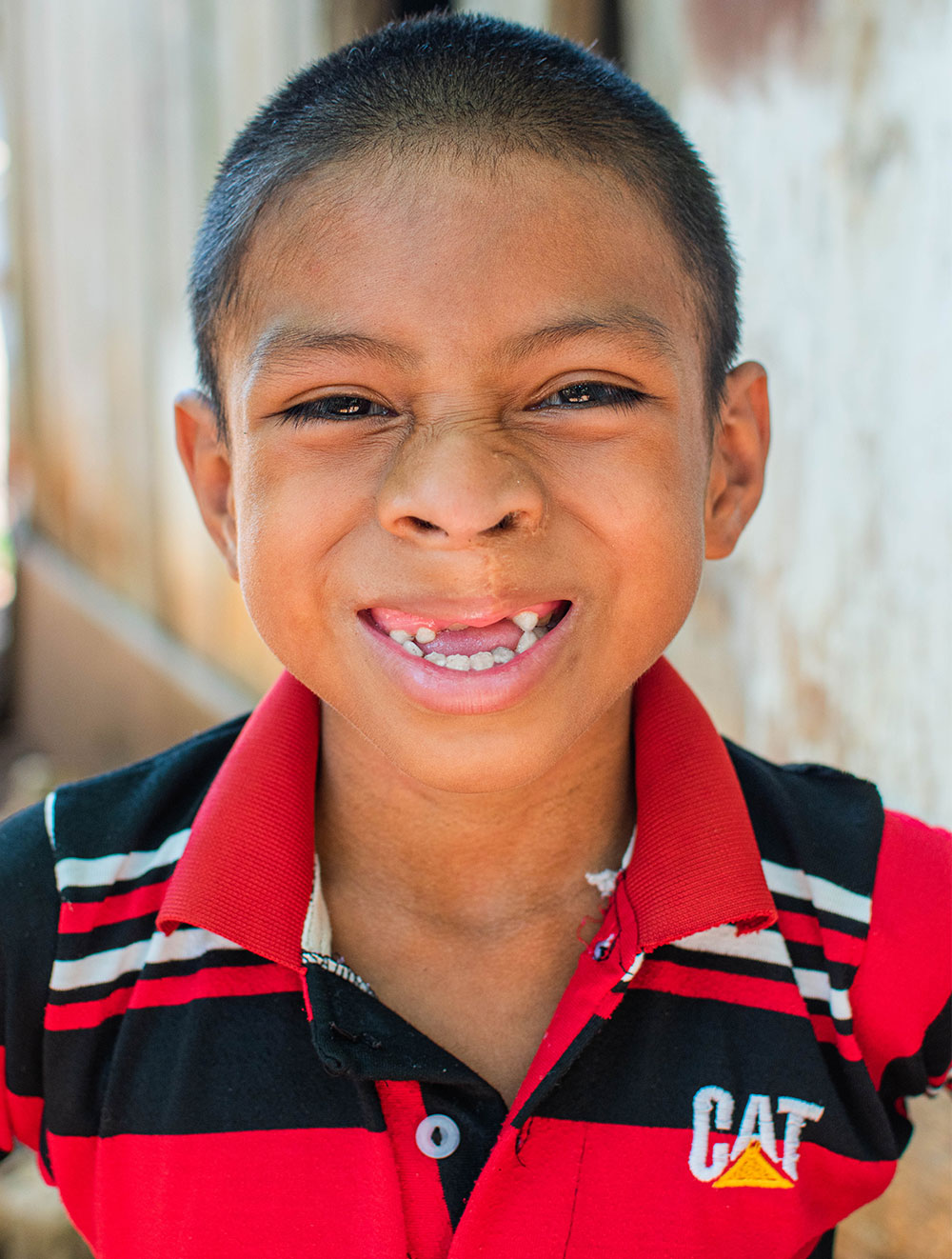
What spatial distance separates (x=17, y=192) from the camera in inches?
212

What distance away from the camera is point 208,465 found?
1562 millimetres

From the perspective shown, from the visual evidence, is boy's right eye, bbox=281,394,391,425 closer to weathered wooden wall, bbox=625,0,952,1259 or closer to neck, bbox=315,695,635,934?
neck, bbox=315,695,635,934

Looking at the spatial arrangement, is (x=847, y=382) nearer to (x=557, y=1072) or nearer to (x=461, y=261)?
(x=461, y=261)

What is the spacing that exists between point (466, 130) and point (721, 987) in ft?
2.95

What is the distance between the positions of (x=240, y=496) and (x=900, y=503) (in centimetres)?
91

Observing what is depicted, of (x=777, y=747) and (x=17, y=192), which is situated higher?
(x=17, y=192)

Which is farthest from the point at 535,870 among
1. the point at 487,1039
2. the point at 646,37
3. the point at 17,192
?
the point at 17,192

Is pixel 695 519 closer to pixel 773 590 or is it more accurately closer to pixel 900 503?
pixel 900 503

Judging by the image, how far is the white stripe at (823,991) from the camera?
1.33 meters

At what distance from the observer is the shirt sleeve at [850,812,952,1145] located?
1.37m

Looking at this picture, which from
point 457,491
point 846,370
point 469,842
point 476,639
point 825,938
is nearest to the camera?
point 457,491

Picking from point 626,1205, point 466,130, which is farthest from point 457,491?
point 626,1205

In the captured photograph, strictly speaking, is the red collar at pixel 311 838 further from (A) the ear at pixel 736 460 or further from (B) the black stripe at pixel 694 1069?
(A) the ear at pixel 736 460

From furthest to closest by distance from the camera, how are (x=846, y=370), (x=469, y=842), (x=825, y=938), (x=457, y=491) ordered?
1. (x=846, y=370)
2. (x=469, y=842)
3. (x=825, y=938)
4. (x=457, y=491)
